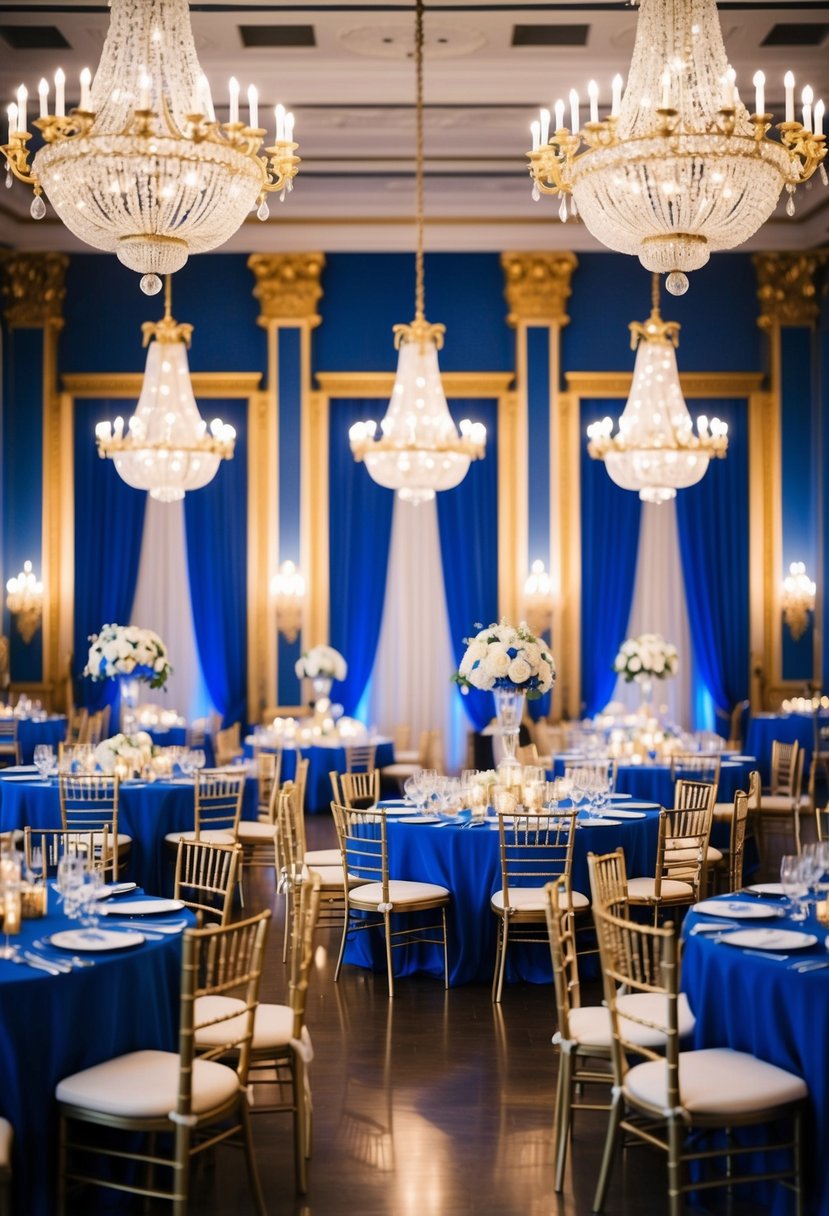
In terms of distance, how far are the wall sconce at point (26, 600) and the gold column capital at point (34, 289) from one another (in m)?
2.76

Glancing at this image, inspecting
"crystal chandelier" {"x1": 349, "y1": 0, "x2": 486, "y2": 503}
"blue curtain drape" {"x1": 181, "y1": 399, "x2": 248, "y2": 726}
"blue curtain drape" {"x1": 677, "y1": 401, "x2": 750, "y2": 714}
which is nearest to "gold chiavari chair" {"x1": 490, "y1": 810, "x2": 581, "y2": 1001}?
"crystal chandelier" {"x1": 349, "y1": 0, "x2": 486, "y2": 503}

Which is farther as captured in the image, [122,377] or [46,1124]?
[122,377]

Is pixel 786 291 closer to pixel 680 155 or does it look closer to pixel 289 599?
pixel 289 599

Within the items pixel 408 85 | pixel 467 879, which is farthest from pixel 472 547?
pixel 467 879

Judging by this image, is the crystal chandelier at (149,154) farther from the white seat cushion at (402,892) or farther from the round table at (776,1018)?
the round table at (776,1018)

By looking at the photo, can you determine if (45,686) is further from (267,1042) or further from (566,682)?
(267,1042)

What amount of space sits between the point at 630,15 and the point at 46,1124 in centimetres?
969

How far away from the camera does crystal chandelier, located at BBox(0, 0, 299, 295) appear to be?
5859 millimetres

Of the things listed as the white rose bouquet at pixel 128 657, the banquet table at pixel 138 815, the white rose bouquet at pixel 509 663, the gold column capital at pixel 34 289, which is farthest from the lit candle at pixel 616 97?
the gold column capital at pixel 34 289

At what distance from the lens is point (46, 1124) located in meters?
4.18

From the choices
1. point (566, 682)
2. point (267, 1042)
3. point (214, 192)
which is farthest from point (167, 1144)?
point (566, 682)

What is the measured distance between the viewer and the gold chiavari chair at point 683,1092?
4.05 metres

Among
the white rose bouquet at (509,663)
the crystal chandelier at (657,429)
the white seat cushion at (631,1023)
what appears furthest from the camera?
the crystal chandelier at (657,429)

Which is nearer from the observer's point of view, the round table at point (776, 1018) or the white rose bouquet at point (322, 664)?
the round table at point (776, 1018)
